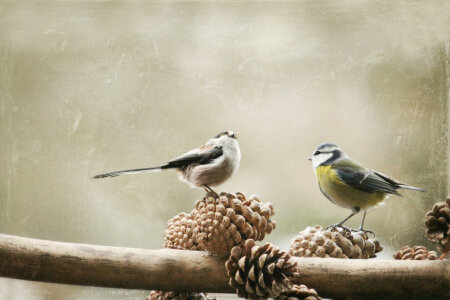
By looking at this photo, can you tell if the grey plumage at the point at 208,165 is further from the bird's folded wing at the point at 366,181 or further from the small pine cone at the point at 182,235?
the bird's folded wing at the point at 366,181

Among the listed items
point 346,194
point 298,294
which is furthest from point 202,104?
point 298,294

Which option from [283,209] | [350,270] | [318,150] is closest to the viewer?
[350,270]

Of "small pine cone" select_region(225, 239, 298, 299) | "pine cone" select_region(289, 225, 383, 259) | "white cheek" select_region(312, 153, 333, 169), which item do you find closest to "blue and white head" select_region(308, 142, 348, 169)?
"white cheek" select_region(312, 153, 333, 169)

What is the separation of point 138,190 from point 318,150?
405 mm

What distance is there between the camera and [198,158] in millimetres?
707

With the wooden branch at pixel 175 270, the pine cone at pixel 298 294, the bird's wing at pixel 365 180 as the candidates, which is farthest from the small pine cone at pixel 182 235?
the bird's wing at pixel 365 180

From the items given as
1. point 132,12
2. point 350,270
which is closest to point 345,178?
point 350,270

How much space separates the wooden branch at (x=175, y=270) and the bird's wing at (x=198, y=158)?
15cm

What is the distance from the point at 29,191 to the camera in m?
0.94

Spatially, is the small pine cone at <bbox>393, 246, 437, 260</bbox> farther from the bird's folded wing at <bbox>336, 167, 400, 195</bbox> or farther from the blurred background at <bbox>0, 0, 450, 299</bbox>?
the blurred background at <bbox>0, 0, 450, 299</bbox>

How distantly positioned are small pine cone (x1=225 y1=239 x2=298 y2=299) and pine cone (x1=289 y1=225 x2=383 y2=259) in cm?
9

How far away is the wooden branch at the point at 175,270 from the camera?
59 cm

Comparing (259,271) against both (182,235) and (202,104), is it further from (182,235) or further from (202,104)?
(202,104)

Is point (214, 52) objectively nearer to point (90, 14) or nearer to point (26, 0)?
point (90, 14)
